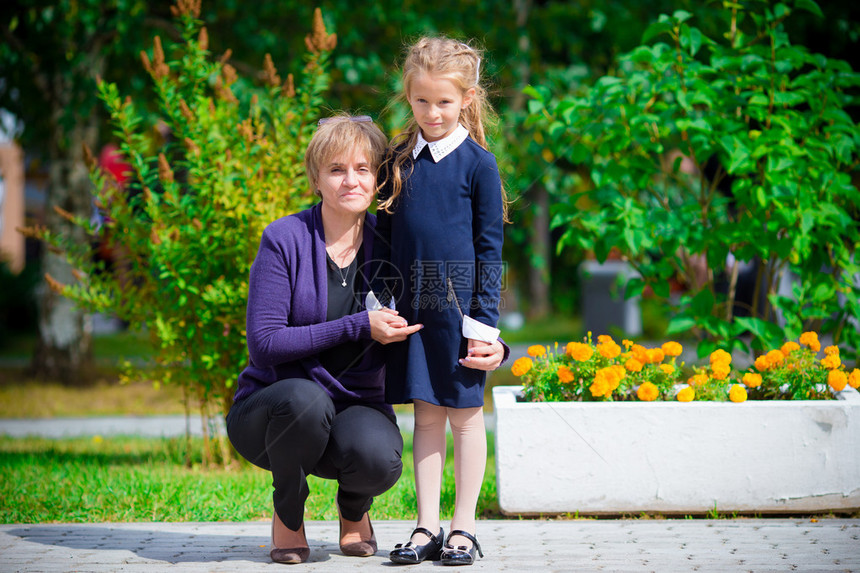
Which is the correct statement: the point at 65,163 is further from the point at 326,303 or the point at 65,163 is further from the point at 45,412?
the point at 326,303

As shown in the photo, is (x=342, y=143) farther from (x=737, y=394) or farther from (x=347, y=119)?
(x=737, y=394)

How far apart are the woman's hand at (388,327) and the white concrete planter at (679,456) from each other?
0.86 meters

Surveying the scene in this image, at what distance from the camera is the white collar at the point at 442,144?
2846 mm

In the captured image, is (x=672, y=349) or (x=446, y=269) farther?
(x=672, y=349)

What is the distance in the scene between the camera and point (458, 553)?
2.76 meters

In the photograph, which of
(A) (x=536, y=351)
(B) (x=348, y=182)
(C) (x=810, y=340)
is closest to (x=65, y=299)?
(A) (x=536, y=351)

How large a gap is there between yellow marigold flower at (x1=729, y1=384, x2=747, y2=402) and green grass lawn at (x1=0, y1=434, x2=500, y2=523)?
1.13 meters

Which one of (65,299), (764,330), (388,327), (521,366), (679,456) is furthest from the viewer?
(65,299)

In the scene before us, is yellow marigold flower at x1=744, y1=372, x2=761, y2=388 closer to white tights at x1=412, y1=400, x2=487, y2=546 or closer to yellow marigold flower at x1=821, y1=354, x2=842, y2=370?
yellow marigold flower at x1=821, y1=354, x2=842, y2=370

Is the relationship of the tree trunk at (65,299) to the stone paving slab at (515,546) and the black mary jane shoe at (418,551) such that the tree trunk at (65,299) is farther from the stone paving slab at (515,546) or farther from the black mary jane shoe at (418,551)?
the black mary jane shoe at (418,551)

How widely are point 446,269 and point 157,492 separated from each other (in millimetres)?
1976

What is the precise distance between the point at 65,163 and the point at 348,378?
6.64 meters

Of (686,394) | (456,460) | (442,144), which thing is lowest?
(456,460)

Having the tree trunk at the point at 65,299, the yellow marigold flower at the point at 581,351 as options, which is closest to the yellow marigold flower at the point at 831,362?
the yellow marigold flower at the point at 581,351
